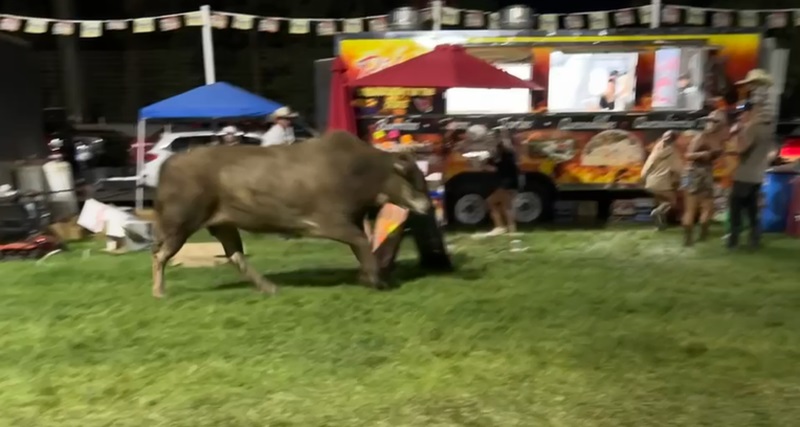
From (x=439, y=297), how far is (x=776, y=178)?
184 inches

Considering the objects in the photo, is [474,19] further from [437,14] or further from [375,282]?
[375,282]

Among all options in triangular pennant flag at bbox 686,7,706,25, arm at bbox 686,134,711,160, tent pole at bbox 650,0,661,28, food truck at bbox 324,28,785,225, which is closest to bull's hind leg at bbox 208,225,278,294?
food truck at bbox 324,28,785,225

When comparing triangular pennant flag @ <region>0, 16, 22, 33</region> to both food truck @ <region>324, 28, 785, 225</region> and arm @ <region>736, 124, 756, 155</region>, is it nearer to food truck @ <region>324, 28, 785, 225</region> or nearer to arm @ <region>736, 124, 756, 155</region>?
food truck @ <region>324, 28, 785, 225</region>

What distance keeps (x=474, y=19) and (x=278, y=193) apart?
5174mm

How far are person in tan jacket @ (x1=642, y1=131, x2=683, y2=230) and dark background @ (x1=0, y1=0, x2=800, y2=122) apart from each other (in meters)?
5.93

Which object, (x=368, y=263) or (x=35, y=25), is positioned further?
(x=35, y=25)

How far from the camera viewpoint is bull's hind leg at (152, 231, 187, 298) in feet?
18.4

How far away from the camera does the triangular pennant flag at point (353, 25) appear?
986 centimetres

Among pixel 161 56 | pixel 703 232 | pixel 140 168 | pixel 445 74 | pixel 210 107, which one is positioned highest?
pixel 161 56

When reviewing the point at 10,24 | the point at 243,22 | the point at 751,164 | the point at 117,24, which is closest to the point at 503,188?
the point at 751,164

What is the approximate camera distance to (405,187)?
5816mm

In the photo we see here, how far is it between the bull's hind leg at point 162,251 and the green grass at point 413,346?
107 mm

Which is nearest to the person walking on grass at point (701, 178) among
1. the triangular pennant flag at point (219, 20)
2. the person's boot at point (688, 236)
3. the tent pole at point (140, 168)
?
the person's boot at point (688, 236)

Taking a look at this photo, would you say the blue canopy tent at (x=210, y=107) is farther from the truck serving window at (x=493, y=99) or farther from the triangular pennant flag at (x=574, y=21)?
the triangular pennant flag at (x=574, y=21)
